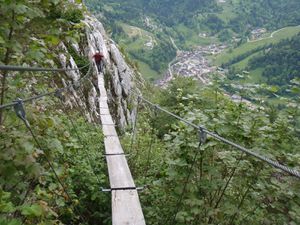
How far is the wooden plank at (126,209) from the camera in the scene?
178 inches

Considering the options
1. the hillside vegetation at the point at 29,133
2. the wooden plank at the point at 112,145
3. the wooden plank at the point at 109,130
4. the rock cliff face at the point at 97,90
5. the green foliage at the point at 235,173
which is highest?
the hillside vegetation at the point at 29,133

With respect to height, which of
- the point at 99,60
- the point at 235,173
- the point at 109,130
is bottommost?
the point at 99,60

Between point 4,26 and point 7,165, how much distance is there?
4.80 feet

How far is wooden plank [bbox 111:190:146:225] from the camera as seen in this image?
14.8 feet

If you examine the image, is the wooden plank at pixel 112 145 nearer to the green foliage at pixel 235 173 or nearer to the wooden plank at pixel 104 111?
the green foliage at pixel 235 173

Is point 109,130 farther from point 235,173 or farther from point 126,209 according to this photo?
point 235,173

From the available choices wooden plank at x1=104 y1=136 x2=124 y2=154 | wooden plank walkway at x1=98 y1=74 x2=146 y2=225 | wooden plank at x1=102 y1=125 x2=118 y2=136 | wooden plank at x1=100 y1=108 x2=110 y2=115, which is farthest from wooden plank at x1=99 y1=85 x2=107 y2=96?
wooden plank at x1=104 y1=136 x2=124 y2=154

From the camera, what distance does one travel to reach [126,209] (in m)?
4.83

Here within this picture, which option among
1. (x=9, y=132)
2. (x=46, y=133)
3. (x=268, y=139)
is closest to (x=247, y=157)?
(x=268, y=139)

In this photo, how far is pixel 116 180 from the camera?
584cm

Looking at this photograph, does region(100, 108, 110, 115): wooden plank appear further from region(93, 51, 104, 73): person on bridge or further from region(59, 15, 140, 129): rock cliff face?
region(93, 51, 104, 73): person on bridge

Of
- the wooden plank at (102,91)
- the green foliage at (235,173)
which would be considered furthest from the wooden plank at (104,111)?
the green foliage at (235,173)

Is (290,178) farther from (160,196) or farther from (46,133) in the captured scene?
(46,133)

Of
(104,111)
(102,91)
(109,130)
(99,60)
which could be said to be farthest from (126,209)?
(99,60)
